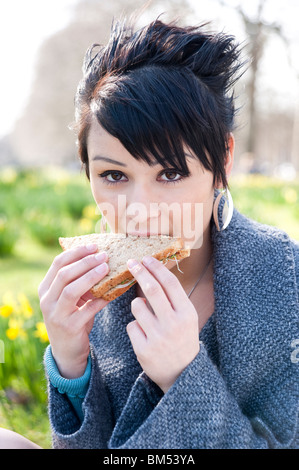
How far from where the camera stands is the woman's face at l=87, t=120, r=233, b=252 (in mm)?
1508

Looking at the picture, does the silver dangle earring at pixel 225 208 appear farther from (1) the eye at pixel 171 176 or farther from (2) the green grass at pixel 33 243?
(2) the green grass at pixel 33 243

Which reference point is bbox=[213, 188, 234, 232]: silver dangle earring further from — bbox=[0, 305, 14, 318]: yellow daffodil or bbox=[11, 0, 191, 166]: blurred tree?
bbox=[11, 0, 191, 166]: blurred tree

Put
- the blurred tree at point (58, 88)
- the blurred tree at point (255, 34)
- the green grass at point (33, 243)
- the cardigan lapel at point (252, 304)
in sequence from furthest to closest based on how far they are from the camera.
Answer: the blurred tree at point (58, 88)
the blurred tree at point (255, 34)
the green grass at point (33, 243)
the cardigan lapel at point (252, 304)

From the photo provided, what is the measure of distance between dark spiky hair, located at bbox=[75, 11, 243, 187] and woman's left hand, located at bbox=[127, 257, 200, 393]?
0.40 m

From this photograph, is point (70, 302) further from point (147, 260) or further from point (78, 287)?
point (147, 260)

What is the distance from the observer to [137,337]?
4.62 feet

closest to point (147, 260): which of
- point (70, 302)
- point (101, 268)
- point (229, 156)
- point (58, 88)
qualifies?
point (101, 268)

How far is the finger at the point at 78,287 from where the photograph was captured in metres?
1.43

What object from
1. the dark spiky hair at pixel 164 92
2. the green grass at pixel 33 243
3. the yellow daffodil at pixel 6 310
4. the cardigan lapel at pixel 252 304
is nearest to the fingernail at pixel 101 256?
the dark spiky hair at pixel 164 92

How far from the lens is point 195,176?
1.56 metres

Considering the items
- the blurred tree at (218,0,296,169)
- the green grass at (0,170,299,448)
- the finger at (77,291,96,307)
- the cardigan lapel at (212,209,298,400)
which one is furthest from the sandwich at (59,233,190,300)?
the blurred tree at (218,0,296,169)

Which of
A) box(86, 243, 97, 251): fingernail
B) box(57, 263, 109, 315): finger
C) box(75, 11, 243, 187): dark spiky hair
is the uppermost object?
box(75, 11, 243, 187): dark spiky hair
